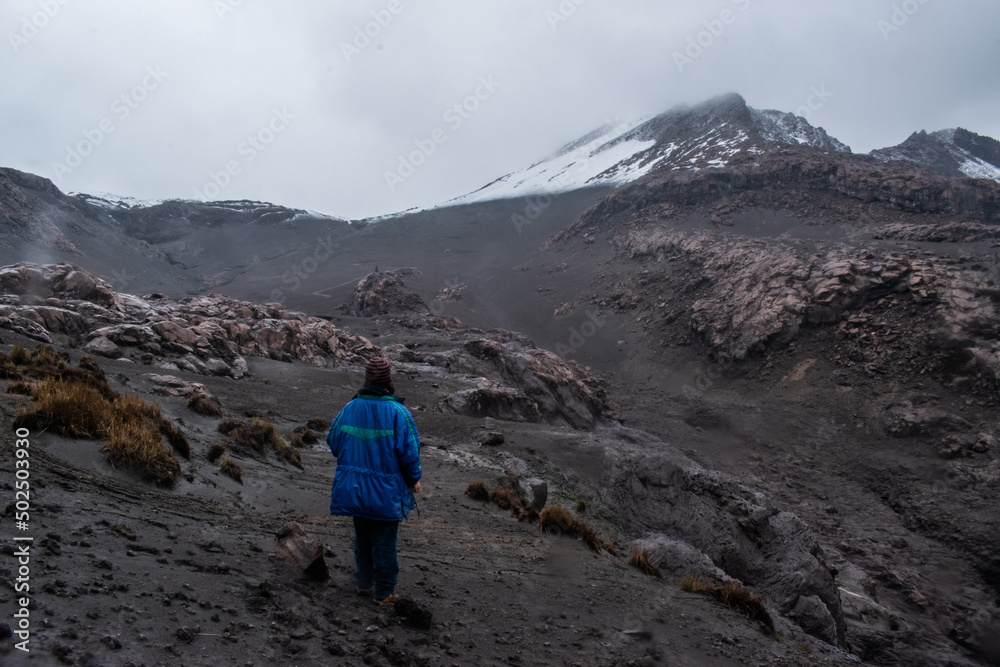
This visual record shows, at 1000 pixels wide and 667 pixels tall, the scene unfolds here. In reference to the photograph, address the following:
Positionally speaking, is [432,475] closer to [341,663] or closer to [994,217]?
[341,663]

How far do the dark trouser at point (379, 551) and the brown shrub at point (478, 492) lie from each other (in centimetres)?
508

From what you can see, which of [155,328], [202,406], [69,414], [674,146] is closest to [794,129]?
[674,146]

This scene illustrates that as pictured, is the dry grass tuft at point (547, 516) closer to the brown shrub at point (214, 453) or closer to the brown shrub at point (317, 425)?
the brown shrub at point (214, 453)

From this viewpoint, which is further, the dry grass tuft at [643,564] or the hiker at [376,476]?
the dry grass tuft at [643,564]

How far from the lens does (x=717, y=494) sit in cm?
1148

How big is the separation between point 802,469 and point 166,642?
2497 cm

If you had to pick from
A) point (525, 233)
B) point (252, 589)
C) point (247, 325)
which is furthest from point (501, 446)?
point (525, 233)

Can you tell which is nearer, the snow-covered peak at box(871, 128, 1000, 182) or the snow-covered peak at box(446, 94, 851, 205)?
the snow-covered peak at box(446, 94, 851, 205)

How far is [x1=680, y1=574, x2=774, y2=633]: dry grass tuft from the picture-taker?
20.6 feet

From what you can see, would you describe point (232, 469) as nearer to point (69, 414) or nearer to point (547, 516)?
point (69, 414)

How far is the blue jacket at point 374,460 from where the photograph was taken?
365 cm

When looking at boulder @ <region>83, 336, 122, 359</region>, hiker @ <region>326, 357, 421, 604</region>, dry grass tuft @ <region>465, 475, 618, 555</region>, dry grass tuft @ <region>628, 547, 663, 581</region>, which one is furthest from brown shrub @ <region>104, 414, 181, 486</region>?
boulder @ <region>83, 336, 122, 359</region>

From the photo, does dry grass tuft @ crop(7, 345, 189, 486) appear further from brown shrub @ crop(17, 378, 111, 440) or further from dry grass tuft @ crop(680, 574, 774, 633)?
dry grass tuft @ crop(680, 574, 774, 633)

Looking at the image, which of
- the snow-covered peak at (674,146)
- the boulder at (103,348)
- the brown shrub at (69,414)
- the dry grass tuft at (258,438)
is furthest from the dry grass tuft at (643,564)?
the snow-covered peak at (674,146)
